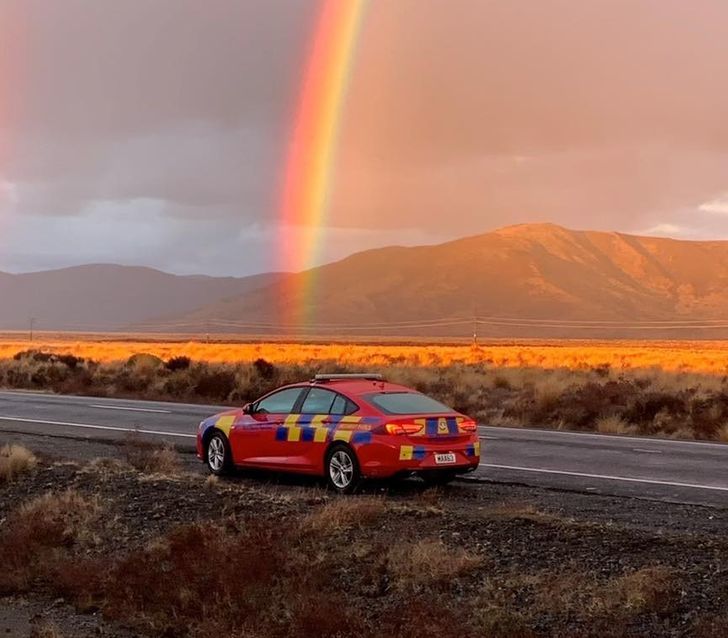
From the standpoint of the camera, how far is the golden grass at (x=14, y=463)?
564 inches

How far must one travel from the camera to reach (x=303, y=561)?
9227mm

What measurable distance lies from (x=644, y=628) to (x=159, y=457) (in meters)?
9.31

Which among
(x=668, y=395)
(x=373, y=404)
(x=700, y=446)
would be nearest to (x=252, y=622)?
(x=373, y=404)

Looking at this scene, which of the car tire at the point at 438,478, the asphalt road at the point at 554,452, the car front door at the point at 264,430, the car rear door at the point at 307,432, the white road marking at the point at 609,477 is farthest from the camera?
the asphalt road at the point at 554,452

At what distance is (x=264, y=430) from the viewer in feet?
43.3

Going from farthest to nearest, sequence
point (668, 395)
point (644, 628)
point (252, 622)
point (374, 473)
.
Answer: point (668, 395), point (374, 473), point (252, 622), point (644, 628)

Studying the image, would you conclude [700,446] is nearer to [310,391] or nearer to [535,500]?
[535,500]

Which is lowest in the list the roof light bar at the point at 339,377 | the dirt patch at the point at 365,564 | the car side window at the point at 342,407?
the dirt patch at the point at 365,564

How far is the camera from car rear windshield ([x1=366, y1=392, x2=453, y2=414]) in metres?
12.0

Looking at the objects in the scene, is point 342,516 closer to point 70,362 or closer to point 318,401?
point 318,401

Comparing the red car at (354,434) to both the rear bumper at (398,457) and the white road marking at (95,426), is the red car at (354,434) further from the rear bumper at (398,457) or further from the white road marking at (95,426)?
the white road marking at (95,426)

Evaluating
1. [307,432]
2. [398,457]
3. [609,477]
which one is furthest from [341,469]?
[609,477]

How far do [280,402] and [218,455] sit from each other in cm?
156

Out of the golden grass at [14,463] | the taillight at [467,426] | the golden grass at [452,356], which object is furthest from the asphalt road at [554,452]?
the golden grass at [452,356]
